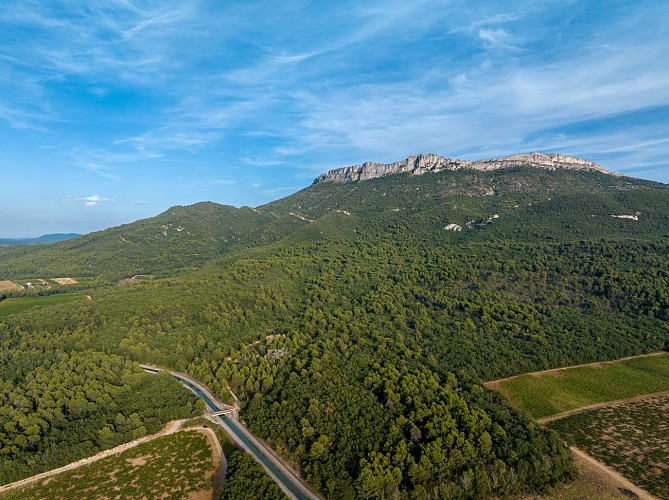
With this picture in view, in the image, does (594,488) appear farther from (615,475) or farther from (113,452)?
(113,452)

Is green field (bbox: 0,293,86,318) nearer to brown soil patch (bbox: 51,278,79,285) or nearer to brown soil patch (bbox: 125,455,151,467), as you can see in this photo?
brown soil patch (bbox: 51,278,79,285)

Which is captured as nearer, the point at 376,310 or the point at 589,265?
the point at 376,310

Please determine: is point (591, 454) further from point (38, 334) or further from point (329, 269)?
point (38, 334)

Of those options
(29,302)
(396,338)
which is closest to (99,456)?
(396,338)

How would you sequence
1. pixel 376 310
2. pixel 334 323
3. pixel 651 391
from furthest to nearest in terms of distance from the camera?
pixel 376 310 < pixel 334 323 < pixel 651 391

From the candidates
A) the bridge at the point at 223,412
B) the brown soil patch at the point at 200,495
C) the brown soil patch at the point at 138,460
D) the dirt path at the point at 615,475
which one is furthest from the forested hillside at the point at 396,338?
the brown soil patch at the point at 138,460

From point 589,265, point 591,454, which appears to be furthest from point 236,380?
point 589,265

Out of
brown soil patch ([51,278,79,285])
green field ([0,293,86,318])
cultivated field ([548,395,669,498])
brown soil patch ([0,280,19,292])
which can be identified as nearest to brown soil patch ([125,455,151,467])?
cultivated field ([548,395,669,498])
